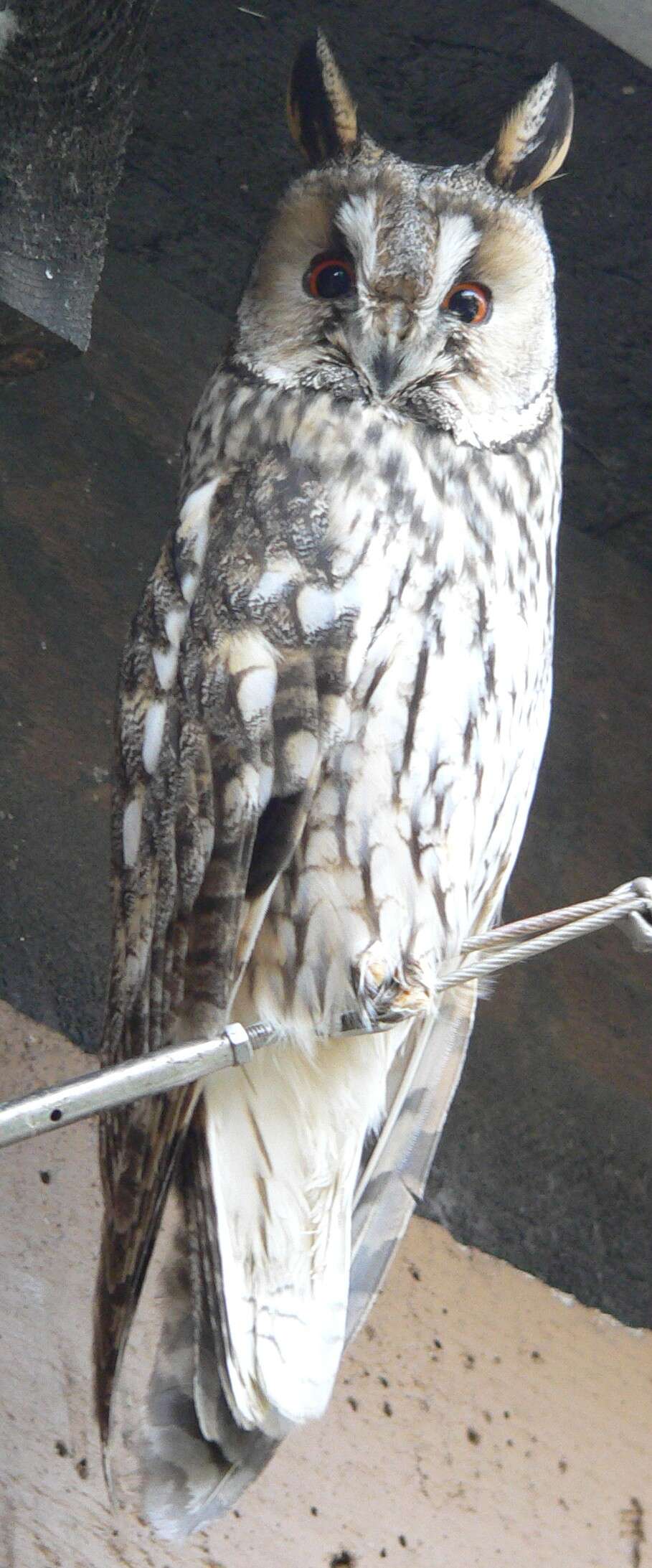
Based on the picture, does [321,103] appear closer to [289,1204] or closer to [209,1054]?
[209,1054]

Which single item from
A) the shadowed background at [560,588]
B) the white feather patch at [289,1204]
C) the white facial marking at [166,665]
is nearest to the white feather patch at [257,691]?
the white facial marking at [166,665]

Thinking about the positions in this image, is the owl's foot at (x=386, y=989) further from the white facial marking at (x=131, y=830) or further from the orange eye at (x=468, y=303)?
the orange eye at (x=468, y=303)

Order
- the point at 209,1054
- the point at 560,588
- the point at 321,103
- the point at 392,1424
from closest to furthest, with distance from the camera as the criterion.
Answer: the point at 209,1054 < the point at 321,103 < the point at 392,1424 < the point at 560,588

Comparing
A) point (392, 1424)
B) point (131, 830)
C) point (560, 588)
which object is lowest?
point (392, 1424)

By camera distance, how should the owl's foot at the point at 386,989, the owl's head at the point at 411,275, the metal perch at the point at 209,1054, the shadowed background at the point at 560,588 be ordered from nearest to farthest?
the metal perch at the point at 209,1054
the owl's foot at the point at 386,989
the owl's head at the point at 411,275
the shadowed background at the point at 560,588

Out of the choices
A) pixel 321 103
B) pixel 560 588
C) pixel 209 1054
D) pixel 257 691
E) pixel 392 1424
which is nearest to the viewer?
pixel 209 1054

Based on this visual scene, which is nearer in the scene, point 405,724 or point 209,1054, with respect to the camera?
point 209,1054

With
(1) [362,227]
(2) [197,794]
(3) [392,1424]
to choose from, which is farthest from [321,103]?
(3) [392,1424]
